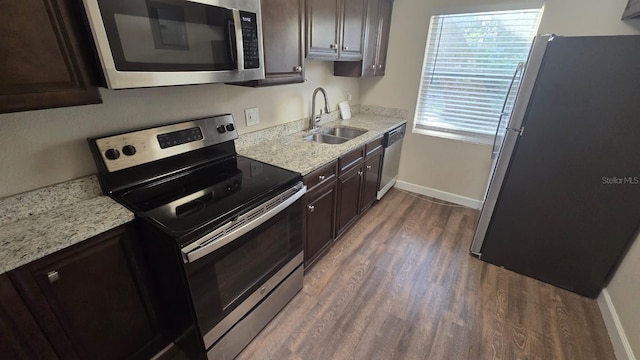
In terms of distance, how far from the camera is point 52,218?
1.10 meters

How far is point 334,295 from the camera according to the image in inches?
74.4

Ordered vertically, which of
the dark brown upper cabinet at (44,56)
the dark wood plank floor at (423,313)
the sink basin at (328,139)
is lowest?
the dark wood plank floor at (423,313)

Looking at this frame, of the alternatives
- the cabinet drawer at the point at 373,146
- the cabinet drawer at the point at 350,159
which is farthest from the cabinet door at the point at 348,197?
the cabinet drawer at the point at 373,146

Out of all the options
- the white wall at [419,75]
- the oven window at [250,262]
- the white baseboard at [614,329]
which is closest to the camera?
the oven window at [250,262]

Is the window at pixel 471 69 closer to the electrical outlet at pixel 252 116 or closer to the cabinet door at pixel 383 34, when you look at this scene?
the cabinet door at pixel 383 34

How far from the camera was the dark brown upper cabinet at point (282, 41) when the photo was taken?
1.50 m

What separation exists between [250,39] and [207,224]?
903 millimetres

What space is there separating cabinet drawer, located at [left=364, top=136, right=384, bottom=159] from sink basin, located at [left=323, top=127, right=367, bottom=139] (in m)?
0.17

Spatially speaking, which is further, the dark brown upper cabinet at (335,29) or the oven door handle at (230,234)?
the dark brown upper cabinet at (335,29)

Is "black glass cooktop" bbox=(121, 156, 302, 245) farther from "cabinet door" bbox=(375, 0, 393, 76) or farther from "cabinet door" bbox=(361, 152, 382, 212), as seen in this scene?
"cabinet door" bbox=(375, 0, 393, 76)

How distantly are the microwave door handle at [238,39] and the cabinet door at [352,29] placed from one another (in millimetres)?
1127

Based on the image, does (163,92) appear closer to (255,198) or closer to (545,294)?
(255,198)

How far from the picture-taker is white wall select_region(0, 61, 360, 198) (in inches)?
41.9

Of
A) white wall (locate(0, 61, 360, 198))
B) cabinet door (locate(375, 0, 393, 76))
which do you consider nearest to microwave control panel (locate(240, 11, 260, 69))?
white wall (locate(0, 61, 360, 198))
